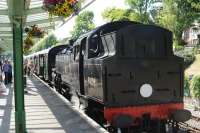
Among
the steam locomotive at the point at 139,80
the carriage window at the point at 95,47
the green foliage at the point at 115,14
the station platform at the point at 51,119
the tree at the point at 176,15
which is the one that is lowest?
the station platform at the point at 51,119

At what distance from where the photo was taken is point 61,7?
33.5ft

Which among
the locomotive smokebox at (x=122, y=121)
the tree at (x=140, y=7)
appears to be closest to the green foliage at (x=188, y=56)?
the tree at (x=140, y=7)

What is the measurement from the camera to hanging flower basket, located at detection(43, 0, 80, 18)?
10125 millimetres

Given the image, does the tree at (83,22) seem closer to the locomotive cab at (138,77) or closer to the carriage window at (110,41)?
the carriage window at (110,41)

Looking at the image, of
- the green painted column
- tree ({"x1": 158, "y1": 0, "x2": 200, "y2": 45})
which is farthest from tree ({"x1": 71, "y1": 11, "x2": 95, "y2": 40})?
the green painted column

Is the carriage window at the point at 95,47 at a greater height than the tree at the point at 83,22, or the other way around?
the tree at the point at 83,22

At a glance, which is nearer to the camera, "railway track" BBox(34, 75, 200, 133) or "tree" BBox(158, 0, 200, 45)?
"railway track" BBox(34, 75, 200, 133)

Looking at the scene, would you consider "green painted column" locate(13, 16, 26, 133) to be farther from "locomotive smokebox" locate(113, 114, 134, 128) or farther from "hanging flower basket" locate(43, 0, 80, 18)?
"locomotive smokebox" locate(113, 114, 134, 128)

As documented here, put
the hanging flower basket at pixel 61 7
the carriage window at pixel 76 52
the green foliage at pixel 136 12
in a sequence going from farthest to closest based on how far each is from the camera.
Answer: the green foliage at pixel 136 12 → the carriage window at pixel 76 52 → the hanging flower basket at pixel 61 7

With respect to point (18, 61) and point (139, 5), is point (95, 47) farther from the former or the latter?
point (139, 5)

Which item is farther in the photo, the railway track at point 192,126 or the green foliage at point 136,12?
the green foliage at point 136,12

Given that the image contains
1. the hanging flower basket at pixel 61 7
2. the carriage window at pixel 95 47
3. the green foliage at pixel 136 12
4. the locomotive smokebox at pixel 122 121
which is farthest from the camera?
the green foliage at pixel 136 12

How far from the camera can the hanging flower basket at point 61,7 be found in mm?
10125

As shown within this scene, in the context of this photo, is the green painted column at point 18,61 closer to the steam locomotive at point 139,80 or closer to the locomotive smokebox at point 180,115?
the steam locomotive at point 139,80
